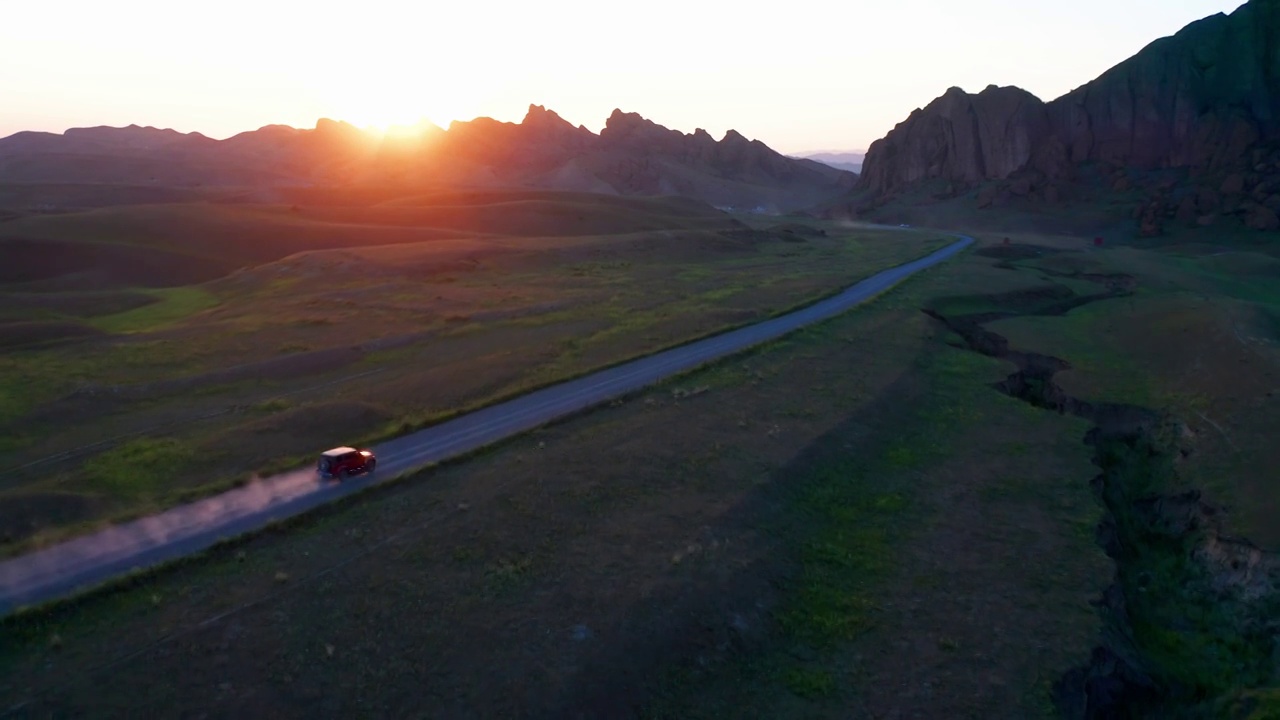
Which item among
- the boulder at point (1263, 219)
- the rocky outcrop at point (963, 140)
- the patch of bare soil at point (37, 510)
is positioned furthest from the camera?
the rocky outcrop at point (963, 140)

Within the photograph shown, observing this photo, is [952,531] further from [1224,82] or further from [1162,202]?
[1224,82]

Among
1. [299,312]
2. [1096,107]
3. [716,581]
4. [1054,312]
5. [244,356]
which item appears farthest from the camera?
[1096,107]

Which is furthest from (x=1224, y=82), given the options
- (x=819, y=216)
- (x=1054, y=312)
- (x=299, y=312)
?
(x=299, y=312)

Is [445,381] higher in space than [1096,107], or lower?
lower

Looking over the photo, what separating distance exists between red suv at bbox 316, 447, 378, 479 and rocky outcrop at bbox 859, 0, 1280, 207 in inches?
5179

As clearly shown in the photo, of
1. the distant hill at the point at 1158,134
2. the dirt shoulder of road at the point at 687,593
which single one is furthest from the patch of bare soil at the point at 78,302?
the distant hill at the point at 1158,134

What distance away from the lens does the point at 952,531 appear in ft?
83.6

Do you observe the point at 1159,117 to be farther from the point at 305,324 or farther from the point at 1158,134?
the point at 305,324

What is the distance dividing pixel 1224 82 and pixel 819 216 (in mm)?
72548

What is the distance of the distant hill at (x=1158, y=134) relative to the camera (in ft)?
405

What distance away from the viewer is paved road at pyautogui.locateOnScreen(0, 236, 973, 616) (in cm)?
2152

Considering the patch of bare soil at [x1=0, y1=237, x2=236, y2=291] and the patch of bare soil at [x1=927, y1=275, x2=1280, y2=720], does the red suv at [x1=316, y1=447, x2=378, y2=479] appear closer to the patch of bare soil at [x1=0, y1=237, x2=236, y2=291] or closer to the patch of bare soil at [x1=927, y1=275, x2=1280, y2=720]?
the patch of bare soil at [x1=927, y1=275, x2=1280, y2=720]

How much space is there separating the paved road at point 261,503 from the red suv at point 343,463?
400mm

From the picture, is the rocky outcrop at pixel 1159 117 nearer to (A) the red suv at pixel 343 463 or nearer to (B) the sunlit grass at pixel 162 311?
(B) the sunlit grass at pixel 162 311
